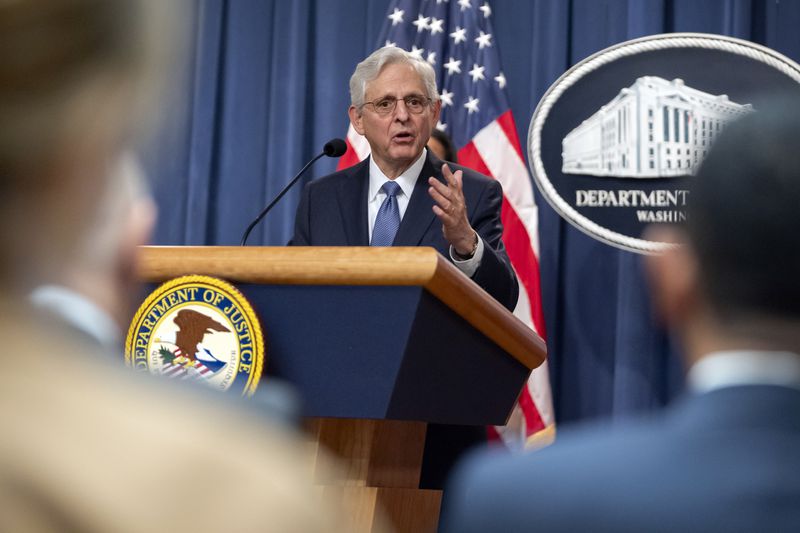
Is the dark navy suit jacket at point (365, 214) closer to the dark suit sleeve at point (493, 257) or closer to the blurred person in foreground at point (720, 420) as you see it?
the dark suit sleeve at point (493, 257)

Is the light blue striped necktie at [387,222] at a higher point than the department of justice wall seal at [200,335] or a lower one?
higher

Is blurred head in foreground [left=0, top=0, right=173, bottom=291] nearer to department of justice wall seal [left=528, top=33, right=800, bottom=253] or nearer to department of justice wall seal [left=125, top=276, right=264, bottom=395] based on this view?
department of justice wall seal [left=125, top=276, right=264, bottom=395]

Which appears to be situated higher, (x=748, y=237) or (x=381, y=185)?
(x=381, y=185)

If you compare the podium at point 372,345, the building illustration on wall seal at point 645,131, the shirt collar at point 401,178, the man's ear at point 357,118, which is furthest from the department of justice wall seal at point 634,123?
the podium at point 372,345

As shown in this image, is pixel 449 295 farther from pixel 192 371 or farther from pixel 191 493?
pixel 191 493

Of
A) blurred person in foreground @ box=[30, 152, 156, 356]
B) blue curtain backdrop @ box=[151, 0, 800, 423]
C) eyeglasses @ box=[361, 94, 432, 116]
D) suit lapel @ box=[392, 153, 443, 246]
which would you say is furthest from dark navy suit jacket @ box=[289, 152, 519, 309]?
blurred person in foreground @ box=[30, 152, 156, 356]

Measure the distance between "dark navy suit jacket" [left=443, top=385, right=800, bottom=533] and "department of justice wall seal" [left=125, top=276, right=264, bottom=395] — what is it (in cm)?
127

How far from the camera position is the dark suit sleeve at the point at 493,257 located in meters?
2.63

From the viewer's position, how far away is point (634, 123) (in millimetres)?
4836

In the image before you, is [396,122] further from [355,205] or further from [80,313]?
[80,313]

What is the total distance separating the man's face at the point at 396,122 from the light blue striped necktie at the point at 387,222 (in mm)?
161

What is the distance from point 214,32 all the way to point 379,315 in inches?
160

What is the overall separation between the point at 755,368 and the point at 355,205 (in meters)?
2.45

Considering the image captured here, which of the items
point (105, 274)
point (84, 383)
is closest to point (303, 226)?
point (105, 274)
